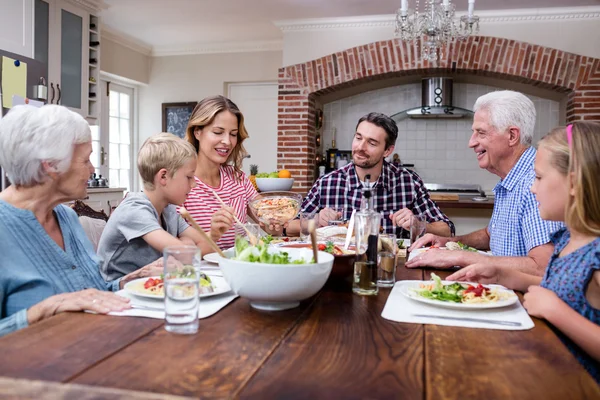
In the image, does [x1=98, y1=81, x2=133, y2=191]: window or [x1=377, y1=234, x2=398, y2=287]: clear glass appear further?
[x1=98, y1=81, x2=133, y2=191]: window

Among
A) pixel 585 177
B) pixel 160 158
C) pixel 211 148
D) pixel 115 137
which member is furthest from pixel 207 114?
pixel 115 137

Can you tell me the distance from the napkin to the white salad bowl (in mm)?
178

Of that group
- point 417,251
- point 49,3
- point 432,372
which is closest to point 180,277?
point 432,372

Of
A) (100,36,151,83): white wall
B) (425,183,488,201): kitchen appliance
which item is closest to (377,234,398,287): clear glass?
(425,183,488,201): kitchen appliance

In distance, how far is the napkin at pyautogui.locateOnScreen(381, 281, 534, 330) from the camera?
1.10 m

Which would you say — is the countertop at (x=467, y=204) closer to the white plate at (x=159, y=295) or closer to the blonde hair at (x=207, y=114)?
the blonde hair at (x=207, y=114)

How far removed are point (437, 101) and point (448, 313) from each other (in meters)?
5.23

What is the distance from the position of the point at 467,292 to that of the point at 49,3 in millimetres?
4581

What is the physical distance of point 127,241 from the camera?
5.76 ft

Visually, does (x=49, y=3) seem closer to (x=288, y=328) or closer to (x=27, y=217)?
(x=27, y=217)

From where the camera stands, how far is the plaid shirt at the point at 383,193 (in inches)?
117

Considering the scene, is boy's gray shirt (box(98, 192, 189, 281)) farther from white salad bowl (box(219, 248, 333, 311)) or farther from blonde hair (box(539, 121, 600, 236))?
blonde hair (box(539, 121, 600, 236))

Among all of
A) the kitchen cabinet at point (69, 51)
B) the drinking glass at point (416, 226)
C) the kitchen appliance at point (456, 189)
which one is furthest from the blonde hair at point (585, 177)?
the kitchen appliance at point (456, 189)

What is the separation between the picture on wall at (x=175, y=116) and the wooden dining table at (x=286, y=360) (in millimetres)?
6116
